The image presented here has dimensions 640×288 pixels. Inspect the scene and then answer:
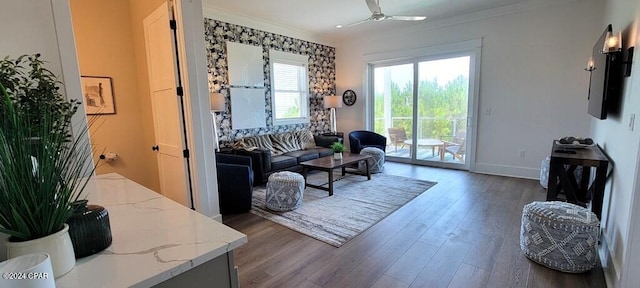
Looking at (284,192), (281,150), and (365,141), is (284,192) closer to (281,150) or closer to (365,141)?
(281,150)

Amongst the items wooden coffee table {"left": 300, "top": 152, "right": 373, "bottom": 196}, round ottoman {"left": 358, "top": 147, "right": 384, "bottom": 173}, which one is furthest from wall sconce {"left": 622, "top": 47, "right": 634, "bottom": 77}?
round ottoman {"left": 358, "top": 147, "right": 384, "bottom": 173}

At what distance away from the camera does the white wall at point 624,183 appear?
1.75 meters

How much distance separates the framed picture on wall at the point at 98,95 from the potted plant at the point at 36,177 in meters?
3.08

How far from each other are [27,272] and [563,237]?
2.86 meters

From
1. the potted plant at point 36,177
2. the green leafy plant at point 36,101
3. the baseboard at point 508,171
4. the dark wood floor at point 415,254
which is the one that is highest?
the green leafy plant at point 36,101

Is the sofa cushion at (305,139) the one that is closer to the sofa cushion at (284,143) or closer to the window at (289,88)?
the sofa cushion at (284,143)

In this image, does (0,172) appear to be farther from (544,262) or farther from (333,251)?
(544,262)

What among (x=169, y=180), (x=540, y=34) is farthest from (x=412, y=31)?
(x=169, y=180)

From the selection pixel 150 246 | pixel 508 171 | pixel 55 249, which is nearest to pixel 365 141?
pixel 508 171

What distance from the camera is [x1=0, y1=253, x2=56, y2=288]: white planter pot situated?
24.2 inches

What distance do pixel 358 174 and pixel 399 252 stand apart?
2.60 meters

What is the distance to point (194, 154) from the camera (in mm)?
2820

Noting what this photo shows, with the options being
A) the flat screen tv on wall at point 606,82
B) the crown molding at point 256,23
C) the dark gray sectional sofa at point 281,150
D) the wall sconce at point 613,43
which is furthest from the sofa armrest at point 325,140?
the wall sconce at point 613,43

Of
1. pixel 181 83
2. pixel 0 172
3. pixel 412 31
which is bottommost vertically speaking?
pixel 0 172
